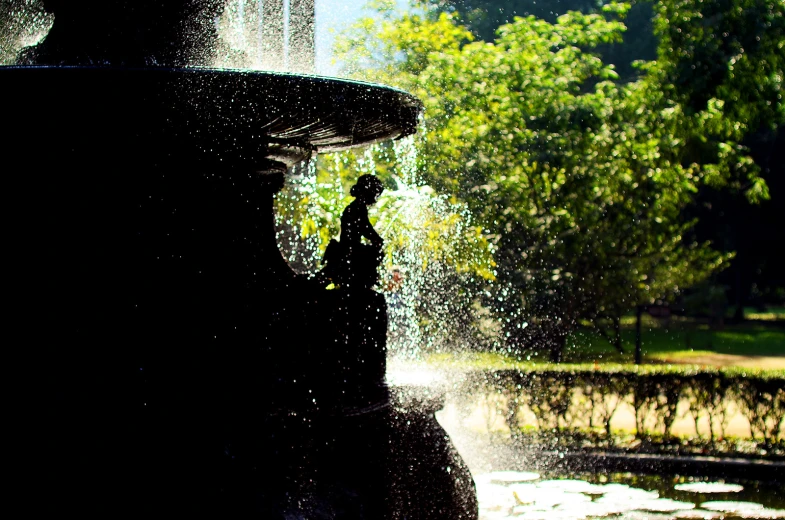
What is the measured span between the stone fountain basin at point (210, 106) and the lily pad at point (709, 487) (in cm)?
438

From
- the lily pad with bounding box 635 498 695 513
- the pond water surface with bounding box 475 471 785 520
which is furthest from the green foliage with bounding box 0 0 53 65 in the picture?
the lily pad with bounding box 635 498 695 513

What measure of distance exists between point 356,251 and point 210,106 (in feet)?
4.39

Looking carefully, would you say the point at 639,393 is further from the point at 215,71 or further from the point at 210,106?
the point at 215,71

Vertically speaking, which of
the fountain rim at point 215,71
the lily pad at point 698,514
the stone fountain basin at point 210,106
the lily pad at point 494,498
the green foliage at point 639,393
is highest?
the fountain rim at point 215,71

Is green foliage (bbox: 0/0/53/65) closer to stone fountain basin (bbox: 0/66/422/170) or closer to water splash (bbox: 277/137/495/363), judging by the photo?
stone fountain basin (bbox: 0/66/422/170)

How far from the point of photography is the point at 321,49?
1483 centimetres

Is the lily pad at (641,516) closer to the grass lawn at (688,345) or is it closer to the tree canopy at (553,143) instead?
the tree canopy at (553,143)

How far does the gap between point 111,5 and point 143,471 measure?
2.62 meters

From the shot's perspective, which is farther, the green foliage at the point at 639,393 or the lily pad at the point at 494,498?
the green foliage at the point at 639,393

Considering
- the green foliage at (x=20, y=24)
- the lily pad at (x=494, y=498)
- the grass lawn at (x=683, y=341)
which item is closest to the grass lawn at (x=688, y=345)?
the grass lawn at (x=683, y=341)

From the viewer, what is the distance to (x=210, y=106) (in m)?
4.64

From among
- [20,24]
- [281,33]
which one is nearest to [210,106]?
[20,24]

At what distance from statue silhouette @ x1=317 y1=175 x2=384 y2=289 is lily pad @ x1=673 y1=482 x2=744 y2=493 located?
4140mm

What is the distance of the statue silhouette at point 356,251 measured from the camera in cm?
545
